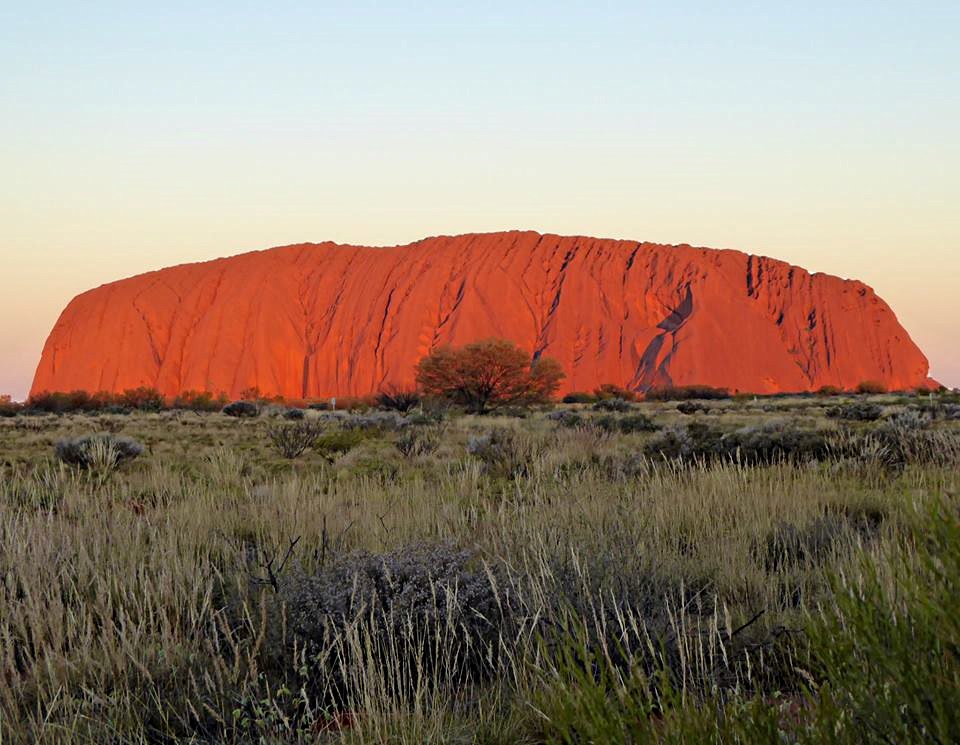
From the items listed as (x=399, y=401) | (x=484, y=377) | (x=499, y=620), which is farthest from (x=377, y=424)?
(x=499, y=620)

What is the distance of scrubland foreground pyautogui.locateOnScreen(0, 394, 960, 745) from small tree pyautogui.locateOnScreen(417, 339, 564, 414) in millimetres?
26723

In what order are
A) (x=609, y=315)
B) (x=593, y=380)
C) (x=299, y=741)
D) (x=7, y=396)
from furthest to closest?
(x=609, y=315), (x=593, y=380), (x=7, y=396), (x=299, y=741)

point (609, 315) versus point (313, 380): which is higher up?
point (609, 315)

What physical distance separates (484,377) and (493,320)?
146 ft

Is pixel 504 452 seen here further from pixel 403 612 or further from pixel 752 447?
pixel 403 612

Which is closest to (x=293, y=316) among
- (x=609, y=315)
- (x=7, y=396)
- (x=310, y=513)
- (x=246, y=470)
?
(x=609, y=315)

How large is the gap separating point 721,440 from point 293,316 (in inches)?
3190

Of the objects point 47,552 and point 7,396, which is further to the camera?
point 7,396

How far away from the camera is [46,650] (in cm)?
286

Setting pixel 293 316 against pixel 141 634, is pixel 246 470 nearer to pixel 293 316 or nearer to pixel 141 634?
pixel 141 634

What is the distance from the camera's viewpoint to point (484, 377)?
1383 inches

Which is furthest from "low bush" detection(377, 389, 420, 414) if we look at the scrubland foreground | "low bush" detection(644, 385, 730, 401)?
the scrubland foreground

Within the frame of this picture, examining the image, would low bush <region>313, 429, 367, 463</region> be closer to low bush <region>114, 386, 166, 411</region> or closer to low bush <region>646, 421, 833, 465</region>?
low bush <region>646, 421, 833, 465</region>

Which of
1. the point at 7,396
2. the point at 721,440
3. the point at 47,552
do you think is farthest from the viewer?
the point at 7,396
